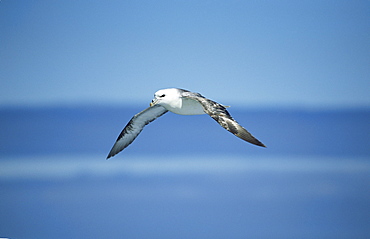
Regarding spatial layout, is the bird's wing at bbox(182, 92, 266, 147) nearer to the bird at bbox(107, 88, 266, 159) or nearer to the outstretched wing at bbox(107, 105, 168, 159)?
the bird at bbox(107, 88, 266, 159)

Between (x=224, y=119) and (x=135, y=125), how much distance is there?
73.4 inches

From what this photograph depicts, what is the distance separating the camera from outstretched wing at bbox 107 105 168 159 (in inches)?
234

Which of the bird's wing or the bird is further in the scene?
the bird

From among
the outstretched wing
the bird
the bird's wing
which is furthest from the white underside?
the outstretched wing

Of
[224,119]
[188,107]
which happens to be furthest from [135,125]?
[224,119]

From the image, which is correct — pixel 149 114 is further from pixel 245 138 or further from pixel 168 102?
pixel 245 138

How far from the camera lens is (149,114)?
235 inches

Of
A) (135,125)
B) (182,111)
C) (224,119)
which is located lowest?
(224,119)

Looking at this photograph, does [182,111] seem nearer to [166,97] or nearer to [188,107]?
[188,107]

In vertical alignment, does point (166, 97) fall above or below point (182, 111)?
above

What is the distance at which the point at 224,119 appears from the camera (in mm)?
4508

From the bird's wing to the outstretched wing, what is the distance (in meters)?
1.15

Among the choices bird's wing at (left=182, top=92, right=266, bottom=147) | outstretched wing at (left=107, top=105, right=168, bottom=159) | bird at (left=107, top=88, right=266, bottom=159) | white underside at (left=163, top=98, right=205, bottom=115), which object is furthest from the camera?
outstretched wing at (left=107, top=105, right=168, bottom=159)

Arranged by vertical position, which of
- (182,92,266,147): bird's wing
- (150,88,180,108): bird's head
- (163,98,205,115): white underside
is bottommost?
(182,92,266,147): bird's wing
